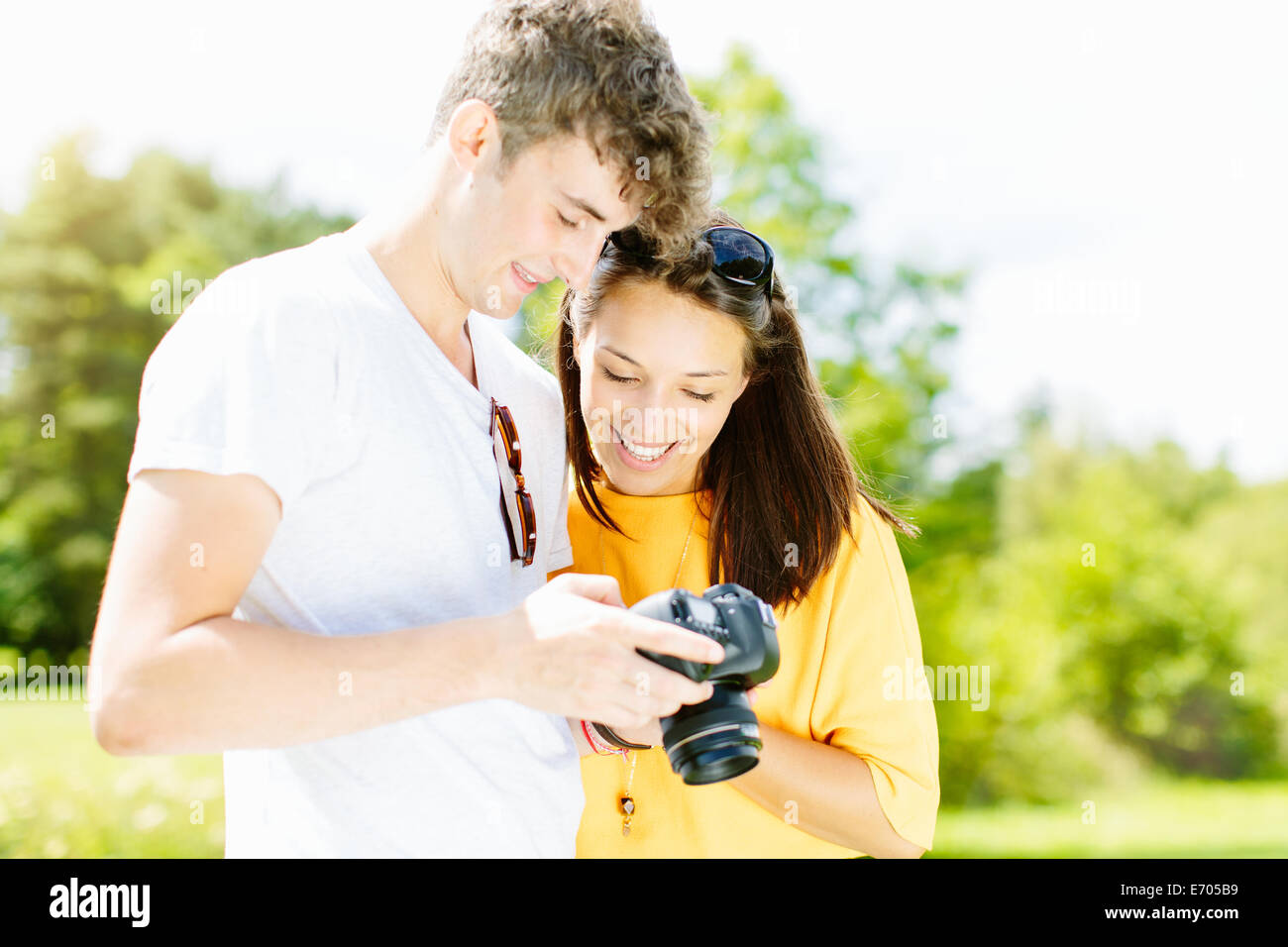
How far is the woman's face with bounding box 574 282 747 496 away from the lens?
225 centimetres

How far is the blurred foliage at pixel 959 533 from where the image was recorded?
44.2 ft

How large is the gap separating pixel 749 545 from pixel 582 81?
1.09 metres

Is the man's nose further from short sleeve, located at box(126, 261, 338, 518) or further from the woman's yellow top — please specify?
the woman's yellow top

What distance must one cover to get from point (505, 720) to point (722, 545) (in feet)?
2.69

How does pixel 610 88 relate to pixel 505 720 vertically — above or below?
above

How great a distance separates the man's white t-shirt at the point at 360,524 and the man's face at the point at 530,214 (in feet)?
0.50

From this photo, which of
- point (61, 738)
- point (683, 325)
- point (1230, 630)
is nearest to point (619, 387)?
point (683, 325)

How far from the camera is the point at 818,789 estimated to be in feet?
6.89

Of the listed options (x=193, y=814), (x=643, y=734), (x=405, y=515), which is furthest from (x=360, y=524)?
(x=193, y=814)

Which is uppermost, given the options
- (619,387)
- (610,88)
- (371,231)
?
(610,88)

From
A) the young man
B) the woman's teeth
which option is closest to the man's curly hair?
the young man

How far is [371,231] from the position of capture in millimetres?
1766

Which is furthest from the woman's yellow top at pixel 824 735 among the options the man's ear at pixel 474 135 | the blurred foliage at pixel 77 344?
the blurred foliage at pixel 77 344
